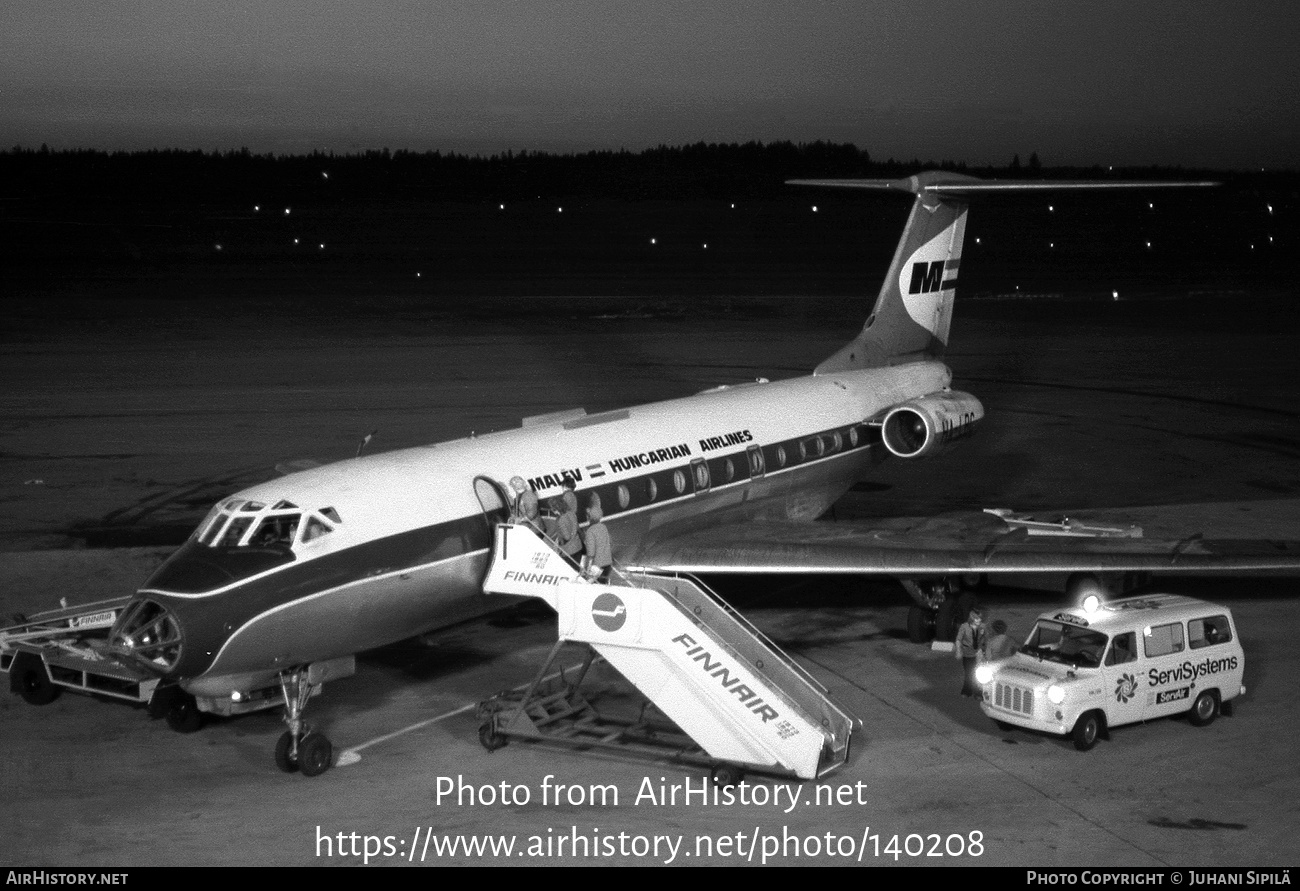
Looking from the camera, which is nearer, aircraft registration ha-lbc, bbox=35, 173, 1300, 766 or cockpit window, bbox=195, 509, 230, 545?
aircraft registration ha-lbc, bbox=35, 173, 1300, 766

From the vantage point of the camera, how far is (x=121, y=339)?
5159cm

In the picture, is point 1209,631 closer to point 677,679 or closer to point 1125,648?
point 1125,648

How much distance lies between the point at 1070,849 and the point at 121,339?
4501cm

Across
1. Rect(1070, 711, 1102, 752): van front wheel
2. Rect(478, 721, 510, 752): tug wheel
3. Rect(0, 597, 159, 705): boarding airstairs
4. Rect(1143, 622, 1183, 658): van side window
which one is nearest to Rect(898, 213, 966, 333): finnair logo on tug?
Rect(1143, 622, 1183, 658): van side window

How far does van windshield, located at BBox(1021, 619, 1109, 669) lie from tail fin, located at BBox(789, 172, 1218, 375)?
33.5ft

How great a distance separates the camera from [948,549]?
1992 centimetres

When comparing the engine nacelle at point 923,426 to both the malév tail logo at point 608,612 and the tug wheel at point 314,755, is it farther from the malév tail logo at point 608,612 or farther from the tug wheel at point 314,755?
the tug wheel at point 314,755

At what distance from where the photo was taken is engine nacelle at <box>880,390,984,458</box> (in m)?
24.2

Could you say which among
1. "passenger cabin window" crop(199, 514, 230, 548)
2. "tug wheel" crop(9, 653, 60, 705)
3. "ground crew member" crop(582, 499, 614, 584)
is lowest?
"tug wheel" crop(9, 653, 60, 705)

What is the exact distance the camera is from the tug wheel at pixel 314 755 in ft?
50.1

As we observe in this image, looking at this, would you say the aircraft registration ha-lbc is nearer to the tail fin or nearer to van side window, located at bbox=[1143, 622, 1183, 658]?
the tail fin

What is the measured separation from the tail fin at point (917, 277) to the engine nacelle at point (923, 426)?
7.86 feet

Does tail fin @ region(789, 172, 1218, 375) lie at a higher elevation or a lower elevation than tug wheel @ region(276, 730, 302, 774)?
higher

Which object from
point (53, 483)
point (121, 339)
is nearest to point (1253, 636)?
point (53, 483)
